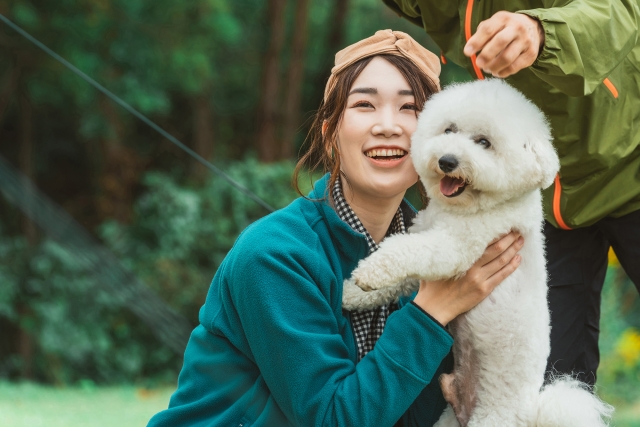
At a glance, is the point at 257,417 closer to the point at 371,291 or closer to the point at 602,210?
the point at 371,291

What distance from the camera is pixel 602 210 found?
92.5 inches

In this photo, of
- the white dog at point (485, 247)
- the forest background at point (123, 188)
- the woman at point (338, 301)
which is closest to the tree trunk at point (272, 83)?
the forest background at point (123, 188)

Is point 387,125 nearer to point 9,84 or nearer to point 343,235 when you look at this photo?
point 343,235

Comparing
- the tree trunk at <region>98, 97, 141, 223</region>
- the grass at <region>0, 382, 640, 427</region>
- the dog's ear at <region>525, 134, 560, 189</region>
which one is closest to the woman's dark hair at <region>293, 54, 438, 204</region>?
the dog's ear at <region>525, 134, 560, 189</region>

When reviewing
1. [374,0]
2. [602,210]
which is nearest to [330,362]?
[602,210]

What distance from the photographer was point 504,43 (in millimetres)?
1416

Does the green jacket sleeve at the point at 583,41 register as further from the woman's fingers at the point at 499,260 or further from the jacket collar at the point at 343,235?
the jacket collar at the point at 343,235

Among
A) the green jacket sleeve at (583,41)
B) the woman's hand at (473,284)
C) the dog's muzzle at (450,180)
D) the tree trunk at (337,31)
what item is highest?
the green jacket sleeve at (583,41)

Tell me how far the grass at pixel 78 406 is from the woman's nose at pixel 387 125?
3029 millimetres

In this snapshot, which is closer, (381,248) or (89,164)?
(381,248)

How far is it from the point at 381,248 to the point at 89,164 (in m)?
6.59

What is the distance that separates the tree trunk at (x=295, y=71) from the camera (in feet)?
26.9

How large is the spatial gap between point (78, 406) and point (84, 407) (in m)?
0.06

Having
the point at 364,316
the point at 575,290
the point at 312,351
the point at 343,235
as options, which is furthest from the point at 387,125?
the point at 575,290
